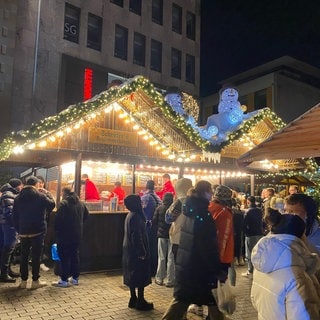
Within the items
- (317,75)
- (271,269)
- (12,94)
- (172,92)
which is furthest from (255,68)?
(271,269)

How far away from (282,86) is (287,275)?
2867cm

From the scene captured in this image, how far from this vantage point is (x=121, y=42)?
26.8 metres

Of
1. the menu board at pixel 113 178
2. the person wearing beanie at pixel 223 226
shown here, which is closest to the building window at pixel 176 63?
the menu board at pixel 113 178

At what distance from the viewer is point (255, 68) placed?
30516 millimetres

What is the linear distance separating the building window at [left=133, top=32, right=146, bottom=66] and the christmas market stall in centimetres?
1656

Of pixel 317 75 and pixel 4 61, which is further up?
pixel 317 75

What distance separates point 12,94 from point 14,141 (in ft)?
43.9

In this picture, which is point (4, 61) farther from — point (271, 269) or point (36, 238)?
point (271, 269)

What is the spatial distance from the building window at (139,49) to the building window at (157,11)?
2196 mm

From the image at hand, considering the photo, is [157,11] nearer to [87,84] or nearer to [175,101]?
[87,84]

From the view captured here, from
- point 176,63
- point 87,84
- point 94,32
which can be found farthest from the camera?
point 176,63

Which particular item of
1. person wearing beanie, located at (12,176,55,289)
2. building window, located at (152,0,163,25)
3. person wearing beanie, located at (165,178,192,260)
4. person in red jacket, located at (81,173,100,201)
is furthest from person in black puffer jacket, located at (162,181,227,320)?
building window, located at (152,0,163,25)

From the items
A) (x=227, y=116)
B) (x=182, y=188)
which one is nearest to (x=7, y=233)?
(x=182, y=188)

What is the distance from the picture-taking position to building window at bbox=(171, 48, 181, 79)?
2981cm
